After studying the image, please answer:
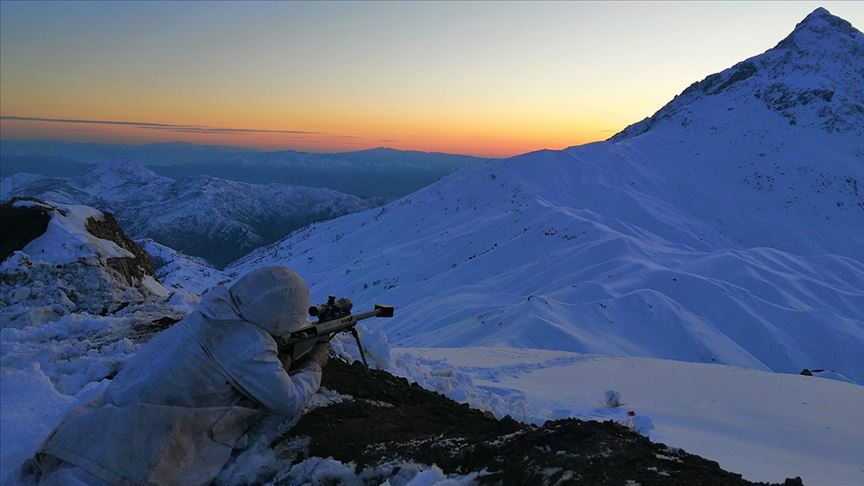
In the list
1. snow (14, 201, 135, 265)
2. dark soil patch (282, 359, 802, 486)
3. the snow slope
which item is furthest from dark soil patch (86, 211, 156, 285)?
dark soil patch (282, 359, 802, 486)

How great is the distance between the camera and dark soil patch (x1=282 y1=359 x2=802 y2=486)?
3.03 metres

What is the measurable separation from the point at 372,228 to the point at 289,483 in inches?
1734

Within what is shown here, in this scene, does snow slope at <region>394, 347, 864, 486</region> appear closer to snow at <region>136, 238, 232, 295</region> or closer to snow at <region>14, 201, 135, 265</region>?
snow at <region>14, 201, 135, 265</region>

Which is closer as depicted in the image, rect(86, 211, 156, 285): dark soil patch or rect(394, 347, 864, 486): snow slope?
rect(394, 347, 864, 486): snow slope

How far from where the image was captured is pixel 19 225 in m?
10.4

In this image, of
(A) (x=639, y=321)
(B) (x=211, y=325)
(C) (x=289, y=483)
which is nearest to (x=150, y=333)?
(B) (x=211, y=325)

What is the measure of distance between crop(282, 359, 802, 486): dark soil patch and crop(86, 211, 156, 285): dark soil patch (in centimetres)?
660

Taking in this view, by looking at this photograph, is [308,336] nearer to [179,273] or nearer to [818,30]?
[179,273]

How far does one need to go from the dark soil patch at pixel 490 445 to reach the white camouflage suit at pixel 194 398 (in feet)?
1.61

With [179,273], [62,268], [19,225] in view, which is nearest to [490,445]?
[62,268]

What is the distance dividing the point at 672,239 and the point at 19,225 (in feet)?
104

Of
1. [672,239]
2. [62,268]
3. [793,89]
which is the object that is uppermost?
[793,89]

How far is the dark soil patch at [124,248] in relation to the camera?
10094mm

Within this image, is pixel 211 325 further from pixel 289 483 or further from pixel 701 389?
pixel 701 389
